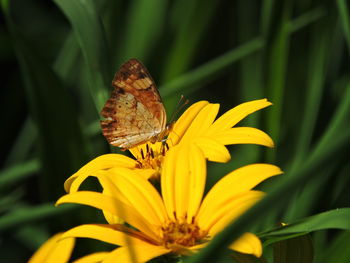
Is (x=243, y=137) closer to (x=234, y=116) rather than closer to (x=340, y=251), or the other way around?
(x=234, y=116)

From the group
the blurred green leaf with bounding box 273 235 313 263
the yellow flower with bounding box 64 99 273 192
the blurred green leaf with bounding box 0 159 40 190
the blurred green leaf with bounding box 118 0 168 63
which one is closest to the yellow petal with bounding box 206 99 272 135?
the yellow flower with bounding box 64 99 273 192

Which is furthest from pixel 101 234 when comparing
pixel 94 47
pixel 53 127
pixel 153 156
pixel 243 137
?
pixel 53 127

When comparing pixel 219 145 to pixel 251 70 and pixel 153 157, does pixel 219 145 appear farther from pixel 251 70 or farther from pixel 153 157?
pixel 251 70

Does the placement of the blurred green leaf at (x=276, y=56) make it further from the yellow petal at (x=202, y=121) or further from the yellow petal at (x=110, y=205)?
the yellow petal at (x=110, y=205)

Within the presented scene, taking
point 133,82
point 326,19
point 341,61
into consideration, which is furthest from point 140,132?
point 341,61

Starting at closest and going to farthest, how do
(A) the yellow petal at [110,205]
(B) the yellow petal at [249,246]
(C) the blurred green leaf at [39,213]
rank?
1. (B) the yellow petal at [249,246]
2. (A) the yellow petal at [110,205]
3. (C) the blurred green leaf at [39,213]

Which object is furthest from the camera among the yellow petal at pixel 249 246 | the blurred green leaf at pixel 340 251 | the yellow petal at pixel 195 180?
the blurred green leaf at pixel 340 251

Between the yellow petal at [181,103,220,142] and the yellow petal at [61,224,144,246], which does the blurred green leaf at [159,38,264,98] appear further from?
the yellow petal at [61,224,144,246]

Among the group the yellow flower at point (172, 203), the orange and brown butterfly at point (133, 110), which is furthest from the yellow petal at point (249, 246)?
the orange and brown butterfly at point (133, 110)
